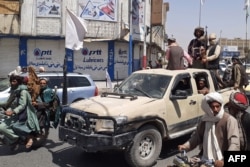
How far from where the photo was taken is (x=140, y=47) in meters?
30.3

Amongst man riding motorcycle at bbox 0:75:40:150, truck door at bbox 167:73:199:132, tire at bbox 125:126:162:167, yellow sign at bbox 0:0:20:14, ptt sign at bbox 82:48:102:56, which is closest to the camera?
tire at bbox 125:126:162:167

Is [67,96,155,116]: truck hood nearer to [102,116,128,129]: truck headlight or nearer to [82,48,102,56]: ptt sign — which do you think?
[102,116,128,129]: truck headlight

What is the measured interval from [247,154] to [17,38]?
2205 cm

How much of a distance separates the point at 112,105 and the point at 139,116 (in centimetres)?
49

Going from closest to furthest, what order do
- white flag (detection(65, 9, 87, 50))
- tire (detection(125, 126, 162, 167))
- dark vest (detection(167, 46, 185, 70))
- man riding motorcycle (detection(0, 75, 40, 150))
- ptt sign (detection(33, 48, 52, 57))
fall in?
tire (detection(125, 126, 162, 167)), man riding motorcycle (detection(0, 75, 40, 150)), dark vest (detection(167, 46, 185, 70)), white flag (detection(65, 9, 87, 50)), ptt sign (detection(33, 48, 52, 57))

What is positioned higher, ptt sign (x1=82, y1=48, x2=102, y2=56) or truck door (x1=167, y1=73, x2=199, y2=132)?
ptt sign (x1=82, y1=48, x2=102, y2=56)

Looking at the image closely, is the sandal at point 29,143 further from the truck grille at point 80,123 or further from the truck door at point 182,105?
the truck door at point 182,105

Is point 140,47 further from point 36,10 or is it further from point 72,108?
point 72,108

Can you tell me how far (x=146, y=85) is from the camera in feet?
21.5

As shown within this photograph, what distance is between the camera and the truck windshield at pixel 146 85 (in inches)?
248

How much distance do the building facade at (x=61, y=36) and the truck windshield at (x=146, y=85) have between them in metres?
14.3

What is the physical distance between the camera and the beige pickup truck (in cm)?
534

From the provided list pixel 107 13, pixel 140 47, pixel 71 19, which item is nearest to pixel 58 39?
pixel 107 13

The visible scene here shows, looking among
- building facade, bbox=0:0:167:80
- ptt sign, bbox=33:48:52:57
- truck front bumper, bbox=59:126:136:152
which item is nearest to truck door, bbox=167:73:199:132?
truck front bumper, bbox=59:126:136:152
